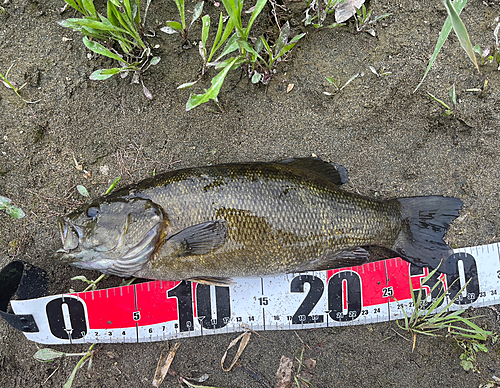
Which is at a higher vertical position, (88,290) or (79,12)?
(79,12)

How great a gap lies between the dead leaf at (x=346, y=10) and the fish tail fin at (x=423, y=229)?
1.77 m

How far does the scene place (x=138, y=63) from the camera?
2969mm

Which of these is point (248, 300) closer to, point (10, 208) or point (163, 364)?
point (163, 364)

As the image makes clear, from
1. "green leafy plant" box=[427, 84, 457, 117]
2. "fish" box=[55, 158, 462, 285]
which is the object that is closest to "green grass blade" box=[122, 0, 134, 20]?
"fish" box=[55, 158, 462, 285]

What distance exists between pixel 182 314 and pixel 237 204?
1199 millimetres

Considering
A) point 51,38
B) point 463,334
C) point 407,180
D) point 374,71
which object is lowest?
point 463,334

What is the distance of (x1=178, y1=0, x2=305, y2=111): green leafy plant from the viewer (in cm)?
245

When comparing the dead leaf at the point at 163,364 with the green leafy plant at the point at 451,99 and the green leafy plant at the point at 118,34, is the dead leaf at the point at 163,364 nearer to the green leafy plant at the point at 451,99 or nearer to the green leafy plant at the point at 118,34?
the green leafy plant at the point at 118,34

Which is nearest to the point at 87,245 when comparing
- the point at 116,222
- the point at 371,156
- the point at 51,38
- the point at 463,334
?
the point at 116,222

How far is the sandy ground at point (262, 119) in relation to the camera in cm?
301

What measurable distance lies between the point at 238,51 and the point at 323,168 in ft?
4.60

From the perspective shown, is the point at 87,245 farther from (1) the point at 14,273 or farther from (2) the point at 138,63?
(2) the point at 138,63

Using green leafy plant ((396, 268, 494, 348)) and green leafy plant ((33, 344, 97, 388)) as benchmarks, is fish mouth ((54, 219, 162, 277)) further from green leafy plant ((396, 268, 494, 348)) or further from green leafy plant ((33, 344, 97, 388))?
green leafy plant ((396, 268, 494, 348))

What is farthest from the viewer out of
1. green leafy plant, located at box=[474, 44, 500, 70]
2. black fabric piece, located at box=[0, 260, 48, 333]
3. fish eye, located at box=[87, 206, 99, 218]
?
green leafy plant, located at box=[474, 44, 500, 70]
